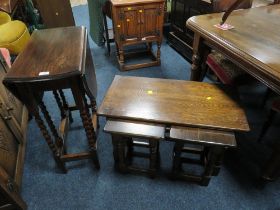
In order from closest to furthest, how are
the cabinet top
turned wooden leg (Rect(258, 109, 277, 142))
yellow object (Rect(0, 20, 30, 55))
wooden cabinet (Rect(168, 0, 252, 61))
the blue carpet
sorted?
the blue carpet < turned wooden leg (Rect(258, 109, 277, 142)) < wooden cabinet (Rect(168, 0, 252, 61)) < the cabinet top < yellow object (Rect(0, 20, 30, 55))

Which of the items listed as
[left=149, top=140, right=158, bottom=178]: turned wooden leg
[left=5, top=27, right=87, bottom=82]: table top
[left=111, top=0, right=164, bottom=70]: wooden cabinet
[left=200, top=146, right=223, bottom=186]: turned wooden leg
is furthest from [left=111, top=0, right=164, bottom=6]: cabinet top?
[left=200, top=146, right=223, bottom=186]: turned wooden leg

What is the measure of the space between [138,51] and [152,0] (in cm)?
Result: 87

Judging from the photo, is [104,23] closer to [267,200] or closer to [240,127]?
[240,127]

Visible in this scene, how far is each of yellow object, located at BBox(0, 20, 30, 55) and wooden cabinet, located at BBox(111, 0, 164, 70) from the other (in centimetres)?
108

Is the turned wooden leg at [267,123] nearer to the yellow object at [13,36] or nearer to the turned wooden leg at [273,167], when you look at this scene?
the turned wooden leg at [273,167]

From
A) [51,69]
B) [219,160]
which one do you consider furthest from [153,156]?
[51,69]

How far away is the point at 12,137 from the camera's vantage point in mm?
1430

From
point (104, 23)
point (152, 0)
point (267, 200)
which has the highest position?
point (152, 0)

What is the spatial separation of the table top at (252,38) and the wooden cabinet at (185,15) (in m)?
0.52

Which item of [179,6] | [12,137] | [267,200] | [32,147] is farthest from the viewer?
[179,6]

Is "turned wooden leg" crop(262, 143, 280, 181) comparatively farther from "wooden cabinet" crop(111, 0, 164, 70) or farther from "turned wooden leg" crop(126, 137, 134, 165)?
"wooden cabinet" crop(111, 0, 164, 70)

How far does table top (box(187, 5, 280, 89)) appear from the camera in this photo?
935 mm

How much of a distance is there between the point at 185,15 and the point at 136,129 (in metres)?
1.87

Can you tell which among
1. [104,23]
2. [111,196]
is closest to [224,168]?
[111,196]
